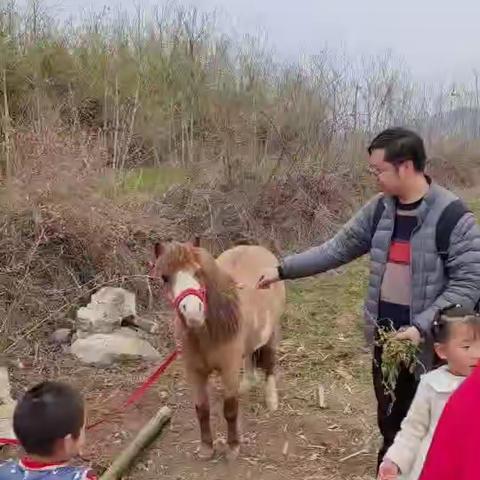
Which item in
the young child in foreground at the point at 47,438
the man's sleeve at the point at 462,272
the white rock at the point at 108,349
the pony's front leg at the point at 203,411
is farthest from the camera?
the white rock at the point at 108,349

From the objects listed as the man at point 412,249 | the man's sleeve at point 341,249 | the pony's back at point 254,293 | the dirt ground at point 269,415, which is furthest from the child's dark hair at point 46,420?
the pony's back at point 254,293

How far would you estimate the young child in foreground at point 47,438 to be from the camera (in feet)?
7.33

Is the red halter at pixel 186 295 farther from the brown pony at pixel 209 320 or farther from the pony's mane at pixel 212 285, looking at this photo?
the pony's mane at pixel 212 285

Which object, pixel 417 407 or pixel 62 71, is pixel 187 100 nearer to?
pixel 62 71

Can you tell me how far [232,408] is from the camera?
514 cm

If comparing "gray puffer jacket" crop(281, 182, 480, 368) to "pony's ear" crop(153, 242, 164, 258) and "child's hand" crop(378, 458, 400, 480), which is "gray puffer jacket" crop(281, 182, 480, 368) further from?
"pony's ear" crop(153, 242, 164, 258)

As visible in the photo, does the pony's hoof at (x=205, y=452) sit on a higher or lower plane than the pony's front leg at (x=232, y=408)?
lower

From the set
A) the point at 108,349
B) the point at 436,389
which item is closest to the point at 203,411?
the point at 108,349

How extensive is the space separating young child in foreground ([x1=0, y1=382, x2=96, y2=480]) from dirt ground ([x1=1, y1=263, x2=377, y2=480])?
280cm

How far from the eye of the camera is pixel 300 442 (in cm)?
549

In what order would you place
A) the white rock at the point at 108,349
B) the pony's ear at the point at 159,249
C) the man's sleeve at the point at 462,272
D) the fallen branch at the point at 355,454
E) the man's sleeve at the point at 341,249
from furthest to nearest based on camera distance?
the white rock at the point at 108,349, the fallen branch at the point at 355,454, the pony's ear at the point at 159,249, the man's sleeve at the point at 341,249, the man's sleeve at the point at 462,272

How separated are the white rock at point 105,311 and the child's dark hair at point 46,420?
4.85 metres

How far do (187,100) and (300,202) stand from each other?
2982 mm

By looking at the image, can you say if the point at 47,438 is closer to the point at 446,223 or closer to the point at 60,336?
the point at 446,223
